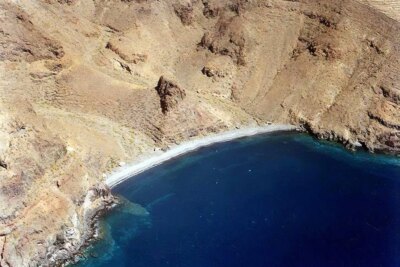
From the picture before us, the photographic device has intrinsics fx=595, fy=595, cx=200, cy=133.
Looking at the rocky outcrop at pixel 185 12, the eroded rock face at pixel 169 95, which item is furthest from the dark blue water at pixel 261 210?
the rocky outcrop at pixel 185 12

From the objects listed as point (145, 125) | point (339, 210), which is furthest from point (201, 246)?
point (145, 125)

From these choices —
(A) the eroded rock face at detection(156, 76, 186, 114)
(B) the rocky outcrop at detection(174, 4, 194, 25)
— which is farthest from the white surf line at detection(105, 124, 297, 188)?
(B) the rocky outcrop at detection(174, 4, 194, 25)

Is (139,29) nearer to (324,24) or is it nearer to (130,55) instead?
(130,55)

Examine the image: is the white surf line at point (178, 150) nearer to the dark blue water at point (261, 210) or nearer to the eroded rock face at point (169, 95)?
the dark blue water at point (261, 210)

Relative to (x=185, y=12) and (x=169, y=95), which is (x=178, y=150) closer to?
(x=169, y=95)

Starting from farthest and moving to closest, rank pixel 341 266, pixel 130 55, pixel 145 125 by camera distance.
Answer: pixel 130 55, pixel 145 125, pixel 341 266

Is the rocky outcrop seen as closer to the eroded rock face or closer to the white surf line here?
the eroded rock face
